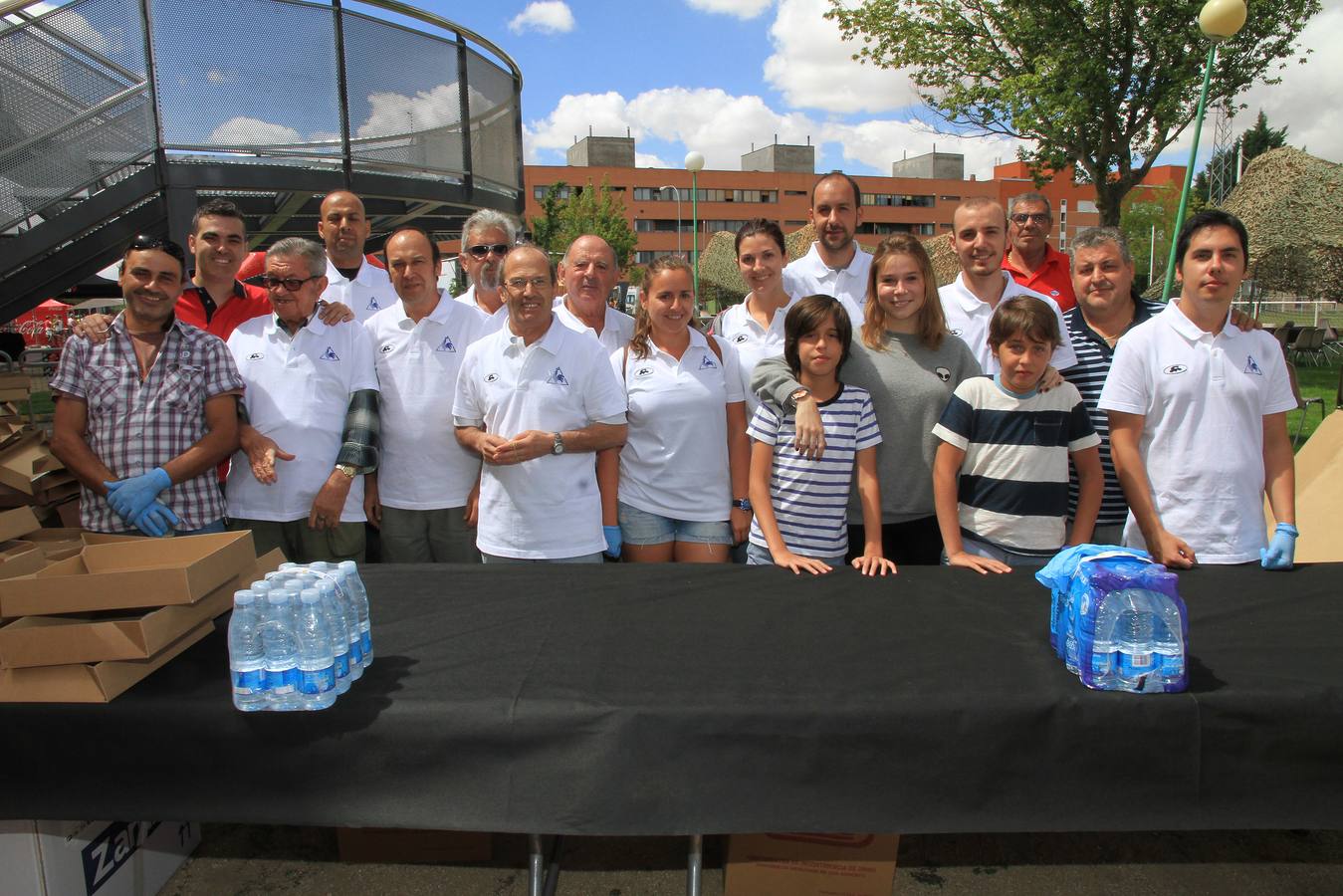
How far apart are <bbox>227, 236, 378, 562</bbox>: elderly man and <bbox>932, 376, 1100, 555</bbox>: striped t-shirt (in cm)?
212

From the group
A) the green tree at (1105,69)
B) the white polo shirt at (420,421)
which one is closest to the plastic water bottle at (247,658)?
the white polo shirt at (420,421)

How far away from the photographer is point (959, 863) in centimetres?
266

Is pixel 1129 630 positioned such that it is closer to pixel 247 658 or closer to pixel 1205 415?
pixel 1205 415

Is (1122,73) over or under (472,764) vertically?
over

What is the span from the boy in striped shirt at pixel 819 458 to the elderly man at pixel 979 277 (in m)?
0.91

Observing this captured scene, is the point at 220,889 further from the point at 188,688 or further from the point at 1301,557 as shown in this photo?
the point at 1301,557

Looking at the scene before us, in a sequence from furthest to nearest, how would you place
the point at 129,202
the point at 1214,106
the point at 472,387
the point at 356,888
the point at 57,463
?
the point at 1214,106 → the point at 129,202 → the point at 57,463 → the point at 472,387 → the point at 356,888

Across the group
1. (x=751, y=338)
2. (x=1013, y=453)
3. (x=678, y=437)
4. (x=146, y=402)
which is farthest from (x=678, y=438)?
(x=146, y=402)

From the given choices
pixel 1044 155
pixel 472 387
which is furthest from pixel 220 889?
pixel 1044 155

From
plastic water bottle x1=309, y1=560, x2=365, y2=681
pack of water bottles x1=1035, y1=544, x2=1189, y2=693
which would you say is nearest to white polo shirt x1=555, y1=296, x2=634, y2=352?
plastic water bottle x1=309, y1=560, x2=365, y2=681

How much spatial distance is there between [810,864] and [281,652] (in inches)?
58.0

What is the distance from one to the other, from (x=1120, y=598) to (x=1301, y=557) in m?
2.62

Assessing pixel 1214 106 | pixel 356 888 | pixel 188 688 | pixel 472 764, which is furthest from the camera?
pixel 1214 106

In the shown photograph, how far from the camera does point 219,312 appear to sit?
356 centimetres
